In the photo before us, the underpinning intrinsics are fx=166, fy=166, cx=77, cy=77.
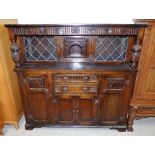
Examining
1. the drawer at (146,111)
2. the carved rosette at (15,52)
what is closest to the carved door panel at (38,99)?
the carved rosette at (15,52)

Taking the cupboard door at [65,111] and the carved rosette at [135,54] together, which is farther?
the cupboard door at [65,111]

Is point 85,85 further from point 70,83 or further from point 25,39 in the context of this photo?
point 25,39

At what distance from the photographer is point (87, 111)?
6.97ft

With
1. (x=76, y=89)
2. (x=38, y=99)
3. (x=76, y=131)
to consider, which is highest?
(x=76, y=89)

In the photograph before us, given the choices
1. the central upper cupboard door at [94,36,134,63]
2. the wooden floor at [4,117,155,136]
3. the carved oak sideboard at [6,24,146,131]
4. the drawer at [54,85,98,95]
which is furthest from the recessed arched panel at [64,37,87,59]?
the wooden floor at [4,117,155,136]

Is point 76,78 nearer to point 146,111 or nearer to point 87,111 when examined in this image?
point 87,111

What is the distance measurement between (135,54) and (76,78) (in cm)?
70

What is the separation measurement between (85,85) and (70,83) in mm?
177

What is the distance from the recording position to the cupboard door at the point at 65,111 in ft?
6.75

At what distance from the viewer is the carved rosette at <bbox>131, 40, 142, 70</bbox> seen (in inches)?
68.9

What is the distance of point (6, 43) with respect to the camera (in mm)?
1963

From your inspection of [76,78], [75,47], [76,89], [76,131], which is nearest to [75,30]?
[75,47]
